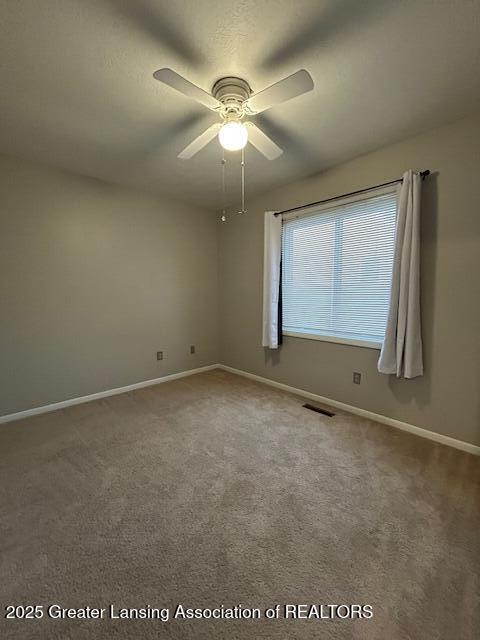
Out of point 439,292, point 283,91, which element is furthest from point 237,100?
point 439,292

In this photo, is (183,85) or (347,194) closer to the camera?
(183,85)

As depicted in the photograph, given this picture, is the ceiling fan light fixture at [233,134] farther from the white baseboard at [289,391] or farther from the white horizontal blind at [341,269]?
the white baseboard at [289,391]

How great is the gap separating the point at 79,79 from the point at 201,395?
2.87m

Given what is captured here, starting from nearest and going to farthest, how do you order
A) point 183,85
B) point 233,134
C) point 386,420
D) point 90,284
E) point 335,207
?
1. point 183,85
2. point 233,134
3. point 386,420
4. point 335,207
5. point 90,284

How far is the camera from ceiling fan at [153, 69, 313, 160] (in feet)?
4.44

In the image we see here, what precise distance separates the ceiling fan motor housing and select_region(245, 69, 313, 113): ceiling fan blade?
108mm

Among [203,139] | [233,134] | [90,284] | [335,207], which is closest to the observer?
[233,134]

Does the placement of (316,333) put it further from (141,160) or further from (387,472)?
(141,160)

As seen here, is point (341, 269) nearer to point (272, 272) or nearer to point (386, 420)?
point (272, 272)

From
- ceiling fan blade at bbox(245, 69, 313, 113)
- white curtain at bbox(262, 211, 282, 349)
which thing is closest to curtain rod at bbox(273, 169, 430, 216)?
white curtain at bbox(262, 211, 282, 349)

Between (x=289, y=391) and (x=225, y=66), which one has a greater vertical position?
(x=225, y=66)

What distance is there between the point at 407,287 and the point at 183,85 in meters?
2.09

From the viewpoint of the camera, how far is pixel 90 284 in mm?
3100

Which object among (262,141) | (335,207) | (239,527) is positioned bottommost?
(239,527)
